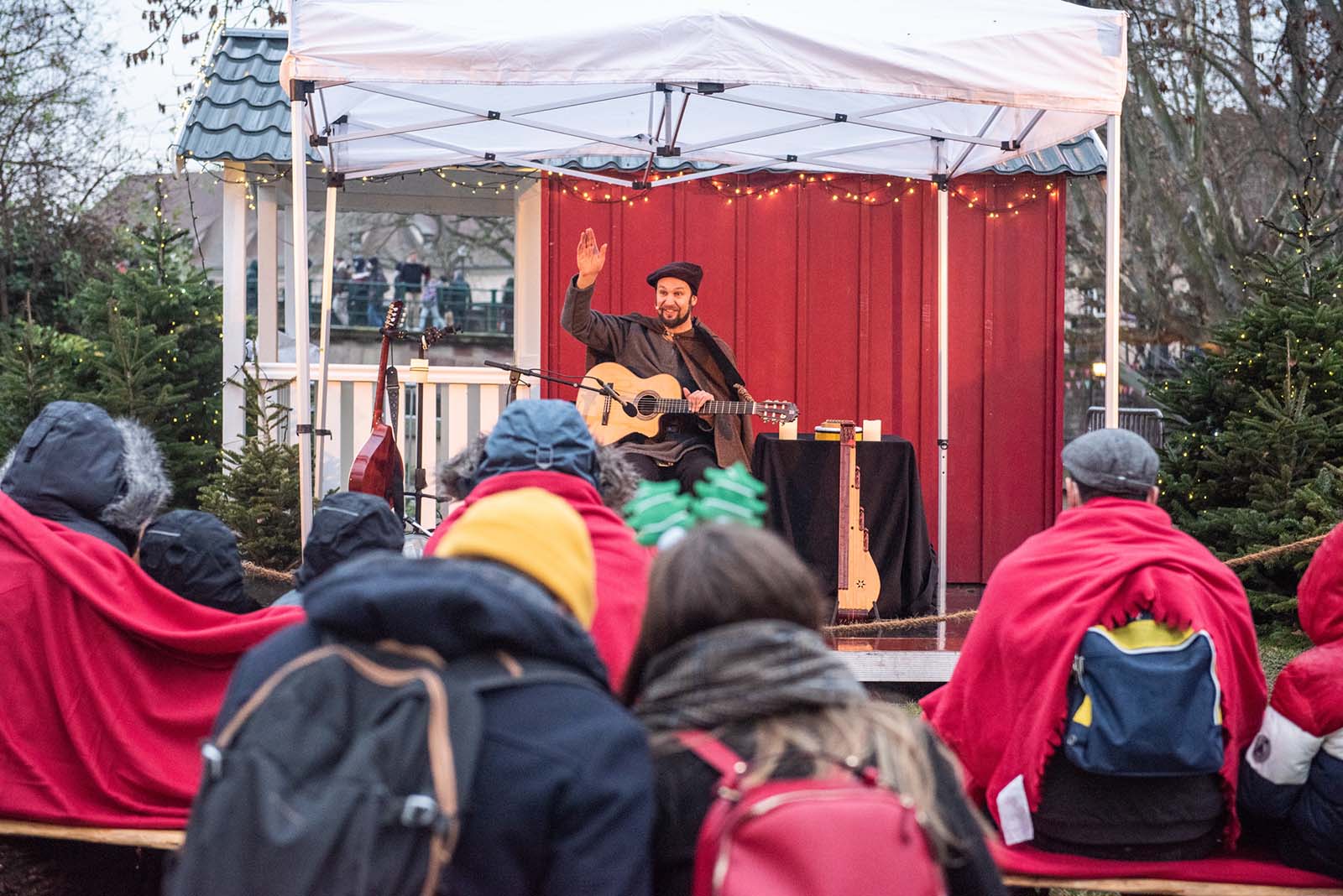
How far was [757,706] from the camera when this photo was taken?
1927 millimetres

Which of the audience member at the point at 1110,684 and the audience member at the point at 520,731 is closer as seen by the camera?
the audience member at the point at 520,731

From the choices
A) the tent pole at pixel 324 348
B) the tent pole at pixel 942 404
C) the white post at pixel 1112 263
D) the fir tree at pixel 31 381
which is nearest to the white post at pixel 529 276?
the tent pole at pixel 324 348

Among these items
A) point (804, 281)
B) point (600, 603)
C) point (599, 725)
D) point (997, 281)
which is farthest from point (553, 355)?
point (599, 725)

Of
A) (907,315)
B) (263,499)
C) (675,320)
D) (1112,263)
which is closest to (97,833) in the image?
(1112,263)

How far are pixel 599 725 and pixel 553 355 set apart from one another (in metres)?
7.55

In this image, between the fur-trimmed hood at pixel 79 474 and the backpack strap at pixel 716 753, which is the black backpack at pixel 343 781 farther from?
the fur-trimmed hood at pixel 79 474

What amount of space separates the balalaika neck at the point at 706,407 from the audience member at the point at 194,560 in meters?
3.63

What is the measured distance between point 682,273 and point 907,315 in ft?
7.65

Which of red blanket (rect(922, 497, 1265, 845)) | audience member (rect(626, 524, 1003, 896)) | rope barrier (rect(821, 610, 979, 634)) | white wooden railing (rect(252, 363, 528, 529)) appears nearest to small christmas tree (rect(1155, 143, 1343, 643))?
rope barrier (rect(821, 610, 979, 634))

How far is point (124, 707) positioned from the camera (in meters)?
3.66

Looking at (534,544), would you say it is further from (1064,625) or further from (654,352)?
(654,352)

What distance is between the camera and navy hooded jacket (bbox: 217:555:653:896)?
1.76m

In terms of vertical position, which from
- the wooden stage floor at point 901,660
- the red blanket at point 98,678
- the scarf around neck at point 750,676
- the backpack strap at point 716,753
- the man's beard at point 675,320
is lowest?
the wooden stage floor at point 901,660

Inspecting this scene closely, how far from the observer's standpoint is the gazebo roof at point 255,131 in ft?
28.4
